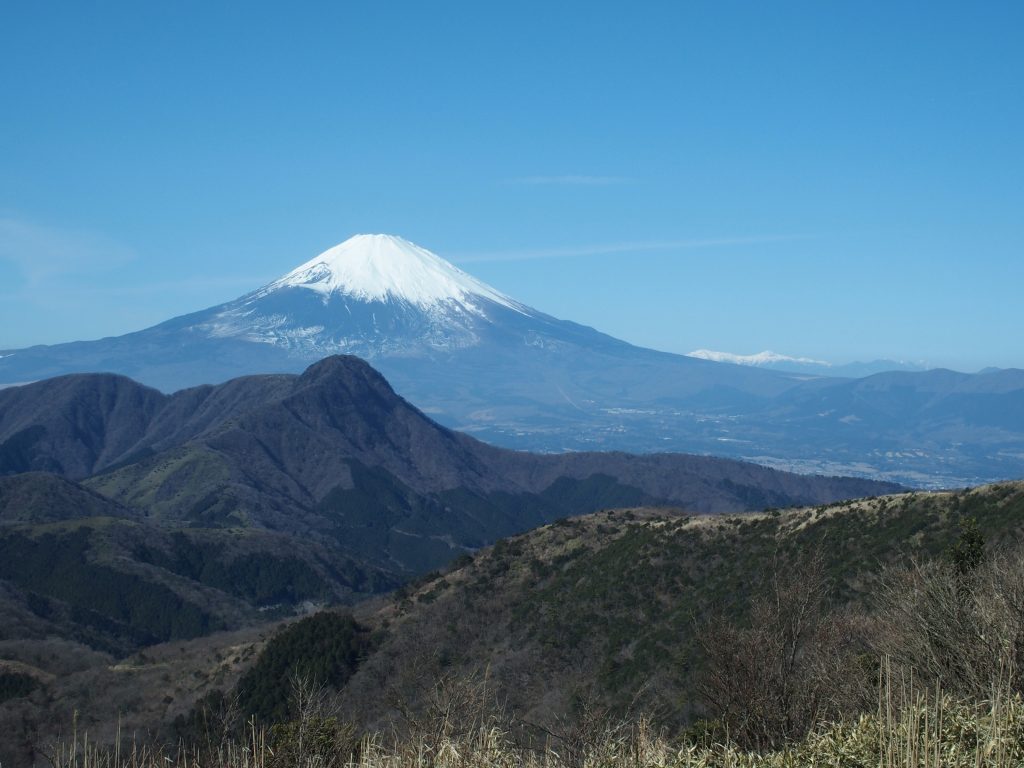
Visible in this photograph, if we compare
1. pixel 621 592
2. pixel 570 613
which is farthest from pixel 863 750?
pixel 570 613

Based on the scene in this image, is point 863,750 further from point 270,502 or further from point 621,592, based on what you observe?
point 270,502

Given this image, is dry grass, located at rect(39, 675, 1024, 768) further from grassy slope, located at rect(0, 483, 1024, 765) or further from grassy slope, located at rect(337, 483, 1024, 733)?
grassy slope, located at rect(0, 483, 1024, 765)

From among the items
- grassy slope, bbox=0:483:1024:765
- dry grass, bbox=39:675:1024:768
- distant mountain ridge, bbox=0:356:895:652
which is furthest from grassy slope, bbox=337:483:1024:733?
distant mountain ridge, bbox=0:356:895:652

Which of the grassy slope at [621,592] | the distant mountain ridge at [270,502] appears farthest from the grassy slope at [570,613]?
the distant mountain ridge at [270,502]

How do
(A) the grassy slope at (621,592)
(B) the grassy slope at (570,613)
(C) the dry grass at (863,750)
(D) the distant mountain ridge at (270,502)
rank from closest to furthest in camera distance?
(C) the dry grass at (863,750)
(A) the grassy slope at (621,592)
(B) the grassy slope at (570,613)
(D) the distant mountain ridge at (270,502)

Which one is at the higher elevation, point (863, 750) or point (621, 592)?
point (863, 750)

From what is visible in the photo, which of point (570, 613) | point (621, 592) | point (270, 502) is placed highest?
point (621, 592)

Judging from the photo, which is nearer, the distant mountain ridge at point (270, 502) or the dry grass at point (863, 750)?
the dry grass at point (863, 750)

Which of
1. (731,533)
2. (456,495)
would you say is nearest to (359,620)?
(731,533)

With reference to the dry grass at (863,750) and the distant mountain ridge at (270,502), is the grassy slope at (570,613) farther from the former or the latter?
the distant mountain ridge at (270,502)

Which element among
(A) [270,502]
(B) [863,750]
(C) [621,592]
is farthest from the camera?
(A) [270,502]

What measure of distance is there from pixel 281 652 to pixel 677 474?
14633 centimetres

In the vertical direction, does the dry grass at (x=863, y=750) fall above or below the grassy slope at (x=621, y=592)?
above

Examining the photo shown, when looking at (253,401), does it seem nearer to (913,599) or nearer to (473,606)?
(473,606)
